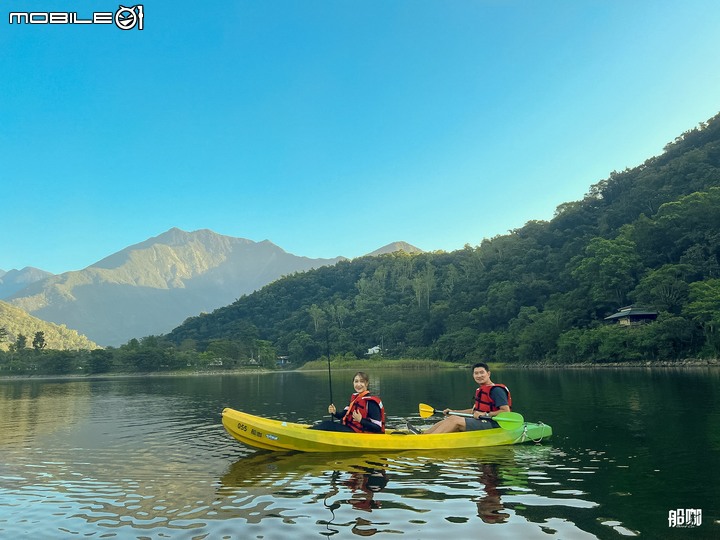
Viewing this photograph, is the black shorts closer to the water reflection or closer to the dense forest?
the water reflection

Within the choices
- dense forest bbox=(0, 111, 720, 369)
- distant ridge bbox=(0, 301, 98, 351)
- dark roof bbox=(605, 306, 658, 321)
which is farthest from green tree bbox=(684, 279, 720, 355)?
distant ridge bbox=(0, 301, 98, 351)

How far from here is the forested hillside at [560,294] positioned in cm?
5388

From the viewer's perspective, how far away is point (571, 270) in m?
77.2

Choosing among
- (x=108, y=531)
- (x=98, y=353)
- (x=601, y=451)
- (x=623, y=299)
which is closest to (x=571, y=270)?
(x=623, y=299)

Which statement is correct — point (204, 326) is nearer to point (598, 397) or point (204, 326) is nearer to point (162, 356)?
point (162, 356)

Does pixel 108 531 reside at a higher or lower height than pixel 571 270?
lower

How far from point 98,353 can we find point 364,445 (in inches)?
3970

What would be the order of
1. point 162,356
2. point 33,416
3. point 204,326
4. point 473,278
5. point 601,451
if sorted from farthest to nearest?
point 204,326
point 473,278
point 162,356
point 33,416
point 601,451

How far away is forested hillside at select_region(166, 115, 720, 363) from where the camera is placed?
2121 inches

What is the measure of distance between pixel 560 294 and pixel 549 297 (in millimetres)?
7965

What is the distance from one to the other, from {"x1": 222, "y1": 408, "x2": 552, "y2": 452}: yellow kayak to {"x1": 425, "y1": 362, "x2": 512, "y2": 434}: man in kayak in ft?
0.81

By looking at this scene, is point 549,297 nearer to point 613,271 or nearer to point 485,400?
point 613,271

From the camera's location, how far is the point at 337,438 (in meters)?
11.2

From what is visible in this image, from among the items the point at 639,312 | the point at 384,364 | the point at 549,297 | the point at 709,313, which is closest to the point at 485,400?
the point at 709,313
